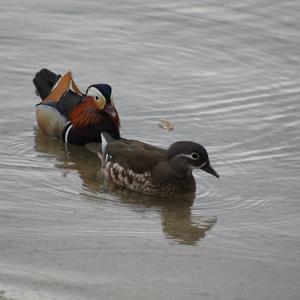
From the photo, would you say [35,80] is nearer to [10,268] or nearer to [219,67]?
[219,67]

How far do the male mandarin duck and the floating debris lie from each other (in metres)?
1.10

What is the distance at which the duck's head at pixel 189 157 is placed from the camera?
11.3 metres

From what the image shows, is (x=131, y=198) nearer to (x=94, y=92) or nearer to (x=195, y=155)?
(x=195, y=155)

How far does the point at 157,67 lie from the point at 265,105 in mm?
1728

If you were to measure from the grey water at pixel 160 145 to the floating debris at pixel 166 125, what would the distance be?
75mm

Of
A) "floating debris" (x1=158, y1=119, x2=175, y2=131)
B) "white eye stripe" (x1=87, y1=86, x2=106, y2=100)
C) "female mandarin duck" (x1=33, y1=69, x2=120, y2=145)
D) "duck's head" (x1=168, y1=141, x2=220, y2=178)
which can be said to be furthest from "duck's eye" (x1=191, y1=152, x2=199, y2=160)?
"white eye stripe" (x1=87, y1=86, x2=106, y2=100)

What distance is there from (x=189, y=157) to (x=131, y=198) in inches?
28.8

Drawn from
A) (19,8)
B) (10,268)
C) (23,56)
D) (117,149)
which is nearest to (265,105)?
(117,149)

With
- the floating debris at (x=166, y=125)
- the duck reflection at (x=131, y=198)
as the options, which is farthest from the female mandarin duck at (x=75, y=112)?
the floating debris at (x=166, y=125)

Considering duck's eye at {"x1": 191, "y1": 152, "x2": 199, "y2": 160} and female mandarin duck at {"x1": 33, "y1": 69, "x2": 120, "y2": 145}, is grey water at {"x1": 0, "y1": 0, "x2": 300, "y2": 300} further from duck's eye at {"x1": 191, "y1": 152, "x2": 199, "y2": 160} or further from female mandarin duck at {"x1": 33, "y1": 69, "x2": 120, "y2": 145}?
duck's eye at {"x1": 191, "y1": 152, "x2": 199, "y2": 160}

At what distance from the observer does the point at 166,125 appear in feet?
42.5

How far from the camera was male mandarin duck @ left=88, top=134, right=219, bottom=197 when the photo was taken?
447 inches

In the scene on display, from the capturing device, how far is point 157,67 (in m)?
14.5

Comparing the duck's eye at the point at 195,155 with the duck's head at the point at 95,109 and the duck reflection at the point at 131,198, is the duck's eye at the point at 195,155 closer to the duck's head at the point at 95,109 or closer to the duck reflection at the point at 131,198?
the duck reflection at the point at 131,198
